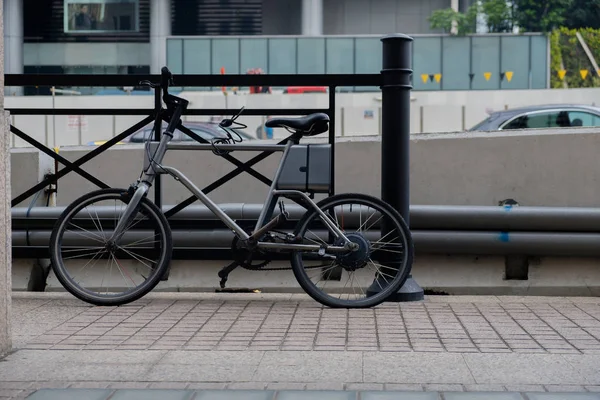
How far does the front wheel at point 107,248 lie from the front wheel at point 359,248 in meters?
0.89

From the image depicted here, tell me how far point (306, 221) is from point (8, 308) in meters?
2.24

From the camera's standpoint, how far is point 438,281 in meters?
7.72

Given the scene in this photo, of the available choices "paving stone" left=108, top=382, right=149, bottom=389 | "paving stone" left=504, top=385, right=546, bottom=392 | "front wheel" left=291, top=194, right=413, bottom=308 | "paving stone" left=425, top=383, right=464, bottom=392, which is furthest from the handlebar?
"paving stone" left=504, top=385, right=546, bottom=392

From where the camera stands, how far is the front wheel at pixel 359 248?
6730mm

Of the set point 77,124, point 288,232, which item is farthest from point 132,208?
point 77,124

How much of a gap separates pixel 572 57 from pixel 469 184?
166ft

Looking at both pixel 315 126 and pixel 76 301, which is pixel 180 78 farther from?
pixel 76 301

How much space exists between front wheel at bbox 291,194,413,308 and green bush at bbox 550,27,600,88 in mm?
48306

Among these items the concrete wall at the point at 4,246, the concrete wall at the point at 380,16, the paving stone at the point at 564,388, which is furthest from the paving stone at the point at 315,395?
the concrete wall at the point at 380,16

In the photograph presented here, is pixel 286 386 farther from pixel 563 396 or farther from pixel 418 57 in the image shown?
pixel 418 57

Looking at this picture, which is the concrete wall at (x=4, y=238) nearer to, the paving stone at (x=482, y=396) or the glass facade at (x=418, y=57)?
the paving stone at (x=482, y=396)

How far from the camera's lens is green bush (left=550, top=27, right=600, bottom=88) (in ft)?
181

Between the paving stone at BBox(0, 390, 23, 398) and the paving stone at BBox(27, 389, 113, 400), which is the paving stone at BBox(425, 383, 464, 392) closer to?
the paving stone at BBox(27, 389, 113, 400)

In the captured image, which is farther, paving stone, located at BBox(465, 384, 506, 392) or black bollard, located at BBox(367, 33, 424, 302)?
black bollard, located at BBox(367, 33, 424, 302)
